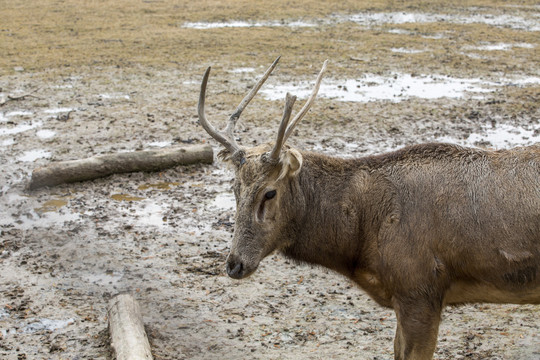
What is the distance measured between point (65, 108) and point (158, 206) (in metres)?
4.81

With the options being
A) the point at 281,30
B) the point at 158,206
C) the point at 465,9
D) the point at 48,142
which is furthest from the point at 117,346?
the point at 465,9

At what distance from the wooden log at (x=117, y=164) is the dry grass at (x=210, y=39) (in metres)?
5.87

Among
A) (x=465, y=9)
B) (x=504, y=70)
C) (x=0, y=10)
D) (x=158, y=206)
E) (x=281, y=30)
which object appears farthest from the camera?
(x=465, y=9)

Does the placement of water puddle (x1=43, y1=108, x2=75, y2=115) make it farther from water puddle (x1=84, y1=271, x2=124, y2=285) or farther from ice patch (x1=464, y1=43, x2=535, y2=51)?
ice patch (x1=464, y1=43, x2=535, y2=51)

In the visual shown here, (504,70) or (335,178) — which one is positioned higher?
(335,178)

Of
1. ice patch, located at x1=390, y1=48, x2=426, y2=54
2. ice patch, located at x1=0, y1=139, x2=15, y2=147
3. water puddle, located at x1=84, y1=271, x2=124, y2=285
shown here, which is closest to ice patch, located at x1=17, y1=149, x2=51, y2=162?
ice patch, located at x1=0, y1=139, x2=15, y2=147

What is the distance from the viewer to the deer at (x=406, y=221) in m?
5.28

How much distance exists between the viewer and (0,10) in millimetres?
22844

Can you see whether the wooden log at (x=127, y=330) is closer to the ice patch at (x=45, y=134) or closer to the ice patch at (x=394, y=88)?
the ice patch at (x=45, y=134)

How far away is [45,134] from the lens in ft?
39.3

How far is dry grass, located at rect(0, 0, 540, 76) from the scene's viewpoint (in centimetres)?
1669

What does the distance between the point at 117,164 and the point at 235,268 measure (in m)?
5.13

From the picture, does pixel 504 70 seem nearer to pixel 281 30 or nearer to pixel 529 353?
pixel 281 30

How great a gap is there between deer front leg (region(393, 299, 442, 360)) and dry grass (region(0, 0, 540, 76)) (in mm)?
10971
